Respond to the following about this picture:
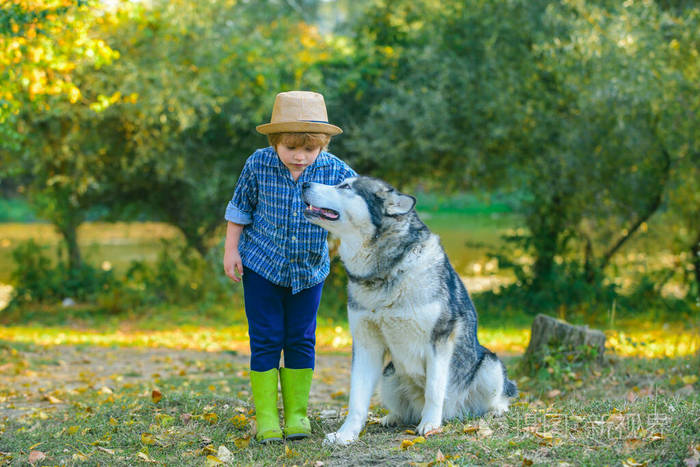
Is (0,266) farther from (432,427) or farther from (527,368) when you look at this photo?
(432,427)

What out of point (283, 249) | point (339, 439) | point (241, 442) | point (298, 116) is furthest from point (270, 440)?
point (298, 116)

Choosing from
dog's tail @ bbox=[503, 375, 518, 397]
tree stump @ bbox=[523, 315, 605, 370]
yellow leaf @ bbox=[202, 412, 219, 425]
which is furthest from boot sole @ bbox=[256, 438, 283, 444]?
tree stump @ bbox=[523, 315, 605, 370]

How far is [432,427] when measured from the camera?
13.9 ft

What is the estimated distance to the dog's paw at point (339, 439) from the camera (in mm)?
4188

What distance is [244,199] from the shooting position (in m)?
4.46

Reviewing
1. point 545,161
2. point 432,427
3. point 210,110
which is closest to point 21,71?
point 210,110

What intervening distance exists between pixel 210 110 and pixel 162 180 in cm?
174

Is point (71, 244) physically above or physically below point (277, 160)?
below

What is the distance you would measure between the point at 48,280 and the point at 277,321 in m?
9.84

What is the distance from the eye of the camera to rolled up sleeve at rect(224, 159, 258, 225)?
14.6 feet

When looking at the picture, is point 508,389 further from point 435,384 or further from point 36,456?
point 36,456

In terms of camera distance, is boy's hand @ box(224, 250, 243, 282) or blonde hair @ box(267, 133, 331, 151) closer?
blonde hair @ box(267, 133, 331, 151)

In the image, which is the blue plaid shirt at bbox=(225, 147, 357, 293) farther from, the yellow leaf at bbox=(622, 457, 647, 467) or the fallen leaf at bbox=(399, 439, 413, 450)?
the yellow leaf at bbox=(622, 457, 647, 467)

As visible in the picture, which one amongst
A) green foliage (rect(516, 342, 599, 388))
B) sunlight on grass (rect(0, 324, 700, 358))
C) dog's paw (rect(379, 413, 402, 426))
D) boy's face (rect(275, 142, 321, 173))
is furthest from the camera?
sunlight on grass (rect(0, 324, 700, 358))
